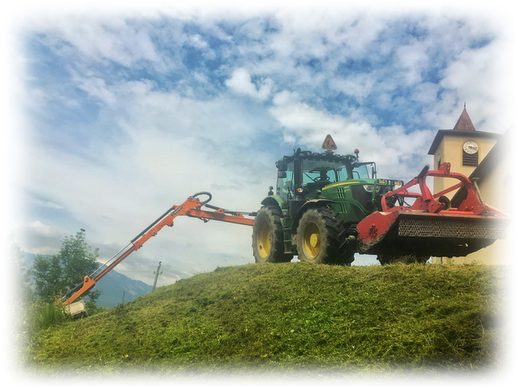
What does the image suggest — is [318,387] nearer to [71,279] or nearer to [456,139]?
[456,139]

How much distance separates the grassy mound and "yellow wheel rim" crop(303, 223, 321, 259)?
74cm

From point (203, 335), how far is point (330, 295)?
73.6 inches

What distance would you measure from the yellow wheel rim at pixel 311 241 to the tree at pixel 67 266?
24.5m

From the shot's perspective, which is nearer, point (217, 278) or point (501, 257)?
point (217, 278)

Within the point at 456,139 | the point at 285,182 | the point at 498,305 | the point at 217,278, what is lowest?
the point at 498,305

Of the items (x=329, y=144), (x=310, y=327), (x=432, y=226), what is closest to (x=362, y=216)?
(x=432, y=226)

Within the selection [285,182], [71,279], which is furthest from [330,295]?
[71,279]

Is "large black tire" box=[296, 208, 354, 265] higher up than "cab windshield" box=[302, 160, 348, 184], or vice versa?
"cab windshield" box=[302, 160, 348, 184]

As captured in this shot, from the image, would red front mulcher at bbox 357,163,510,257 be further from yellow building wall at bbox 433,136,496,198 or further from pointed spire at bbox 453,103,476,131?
pointed spire at bbox 453,103,476,131

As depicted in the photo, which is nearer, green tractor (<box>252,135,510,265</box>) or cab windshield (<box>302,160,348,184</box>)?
green tractor (<box>252,135,510,265</box>)

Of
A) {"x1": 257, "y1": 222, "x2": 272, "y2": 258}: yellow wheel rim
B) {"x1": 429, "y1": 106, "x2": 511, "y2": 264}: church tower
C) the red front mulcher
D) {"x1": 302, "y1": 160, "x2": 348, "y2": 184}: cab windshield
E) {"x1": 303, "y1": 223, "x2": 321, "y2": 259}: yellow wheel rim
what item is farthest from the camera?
{"x1": 429, "y1": 106, "x2": 511, "y2": 264}: church tower

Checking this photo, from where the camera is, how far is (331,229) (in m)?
7.95

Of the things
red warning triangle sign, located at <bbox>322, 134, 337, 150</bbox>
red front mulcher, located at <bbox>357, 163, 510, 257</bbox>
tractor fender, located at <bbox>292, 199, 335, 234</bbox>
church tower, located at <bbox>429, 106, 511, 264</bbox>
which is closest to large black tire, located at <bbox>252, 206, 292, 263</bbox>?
tractor fender, located at <bbox>292, 199, 335, 234</bbox>

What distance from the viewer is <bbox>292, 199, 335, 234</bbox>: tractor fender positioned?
28.8ft
